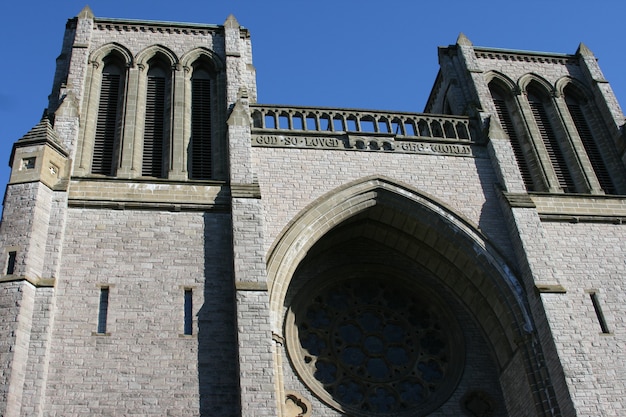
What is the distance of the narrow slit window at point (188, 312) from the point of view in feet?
45.3

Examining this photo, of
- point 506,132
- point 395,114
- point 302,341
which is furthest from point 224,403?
point 506,132

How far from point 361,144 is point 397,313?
145 inches

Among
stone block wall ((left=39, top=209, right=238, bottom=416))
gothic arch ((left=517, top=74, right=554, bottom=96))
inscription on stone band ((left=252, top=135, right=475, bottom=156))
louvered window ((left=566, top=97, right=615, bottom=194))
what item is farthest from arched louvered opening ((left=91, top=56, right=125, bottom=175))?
louvered window ((left=566, top=97, right=615, bottom=194))

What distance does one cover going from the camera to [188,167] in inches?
675

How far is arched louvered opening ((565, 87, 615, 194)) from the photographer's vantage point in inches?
744

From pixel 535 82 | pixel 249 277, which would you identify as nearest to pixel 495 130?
pixel 535 82

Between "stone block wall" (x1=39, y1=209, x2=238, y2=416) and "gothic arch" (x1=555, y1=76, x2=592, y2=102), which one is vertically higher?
"gothic arch" (x1=555, y1=76, x2=592, y2=102)

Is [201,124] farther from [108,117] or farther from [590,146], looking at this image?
[590,146]

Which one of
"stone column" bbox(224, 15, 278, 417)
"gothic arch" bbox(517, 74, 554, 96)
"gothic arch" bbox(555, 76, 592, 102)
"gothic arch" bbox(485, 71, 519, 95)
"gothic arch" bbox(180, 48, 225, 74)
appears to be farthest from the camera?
"gothic arch" bbox(555, 76, 592, 102)

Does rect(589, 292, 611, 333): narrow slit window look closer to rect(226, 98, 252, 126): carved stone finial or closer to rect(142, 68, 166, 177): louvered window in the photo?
rect(226, 98, 252, 126): carved stone finial

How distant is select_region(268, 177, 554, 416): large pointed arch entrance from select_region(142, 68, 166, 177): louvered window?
369cm

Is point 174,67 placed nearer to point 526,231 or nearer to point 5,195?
point 5,195

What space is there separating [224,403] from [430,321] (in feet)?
18.8

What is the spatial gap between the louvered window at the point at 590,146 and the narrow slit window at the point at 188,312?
10074 mm
